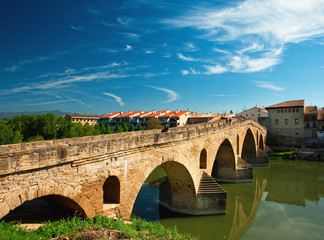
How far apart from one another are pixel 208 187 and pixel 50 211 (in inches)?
371

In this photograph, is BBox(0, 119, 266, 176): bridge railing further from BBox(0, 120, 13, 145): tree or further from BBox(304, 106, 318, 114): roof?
BBox(304, 106, 318, 114): roof

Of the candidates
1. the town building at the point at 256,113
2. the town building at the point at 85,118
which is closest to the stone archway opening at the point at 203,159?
the town building at the point at 256,113

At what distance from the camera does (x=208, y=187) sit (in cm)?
1380

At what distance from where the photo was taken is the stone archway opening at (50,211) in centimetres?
648

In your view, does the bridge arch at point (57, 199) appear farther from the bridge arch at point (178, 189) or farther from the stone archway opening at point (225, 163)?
the stone archway opening at point (225, 163)

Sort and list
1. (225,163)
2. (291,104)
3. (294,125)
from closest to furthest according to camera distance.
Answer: (225,163) → (294,125) → (291,104)

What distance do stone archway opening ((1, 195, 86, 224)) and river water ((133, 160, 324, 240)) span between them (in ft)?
23.1

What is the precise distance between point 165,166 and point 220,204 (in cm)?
428

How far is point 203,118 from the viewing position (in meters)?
56.7

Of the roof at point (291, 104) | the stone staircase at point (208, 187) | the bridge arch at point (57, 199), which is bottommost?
the stone staircase at point (208, 187)

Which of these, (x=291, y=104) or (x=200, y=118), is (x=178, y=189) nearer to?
(x=291, y=104)

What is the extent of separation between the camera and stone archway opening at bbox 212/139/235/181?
20891 mm

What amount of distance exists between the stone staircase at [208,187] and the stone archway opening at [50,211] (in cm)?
865

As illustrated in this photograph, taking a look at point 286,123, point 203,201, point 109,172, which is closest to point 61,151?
point 109,172
